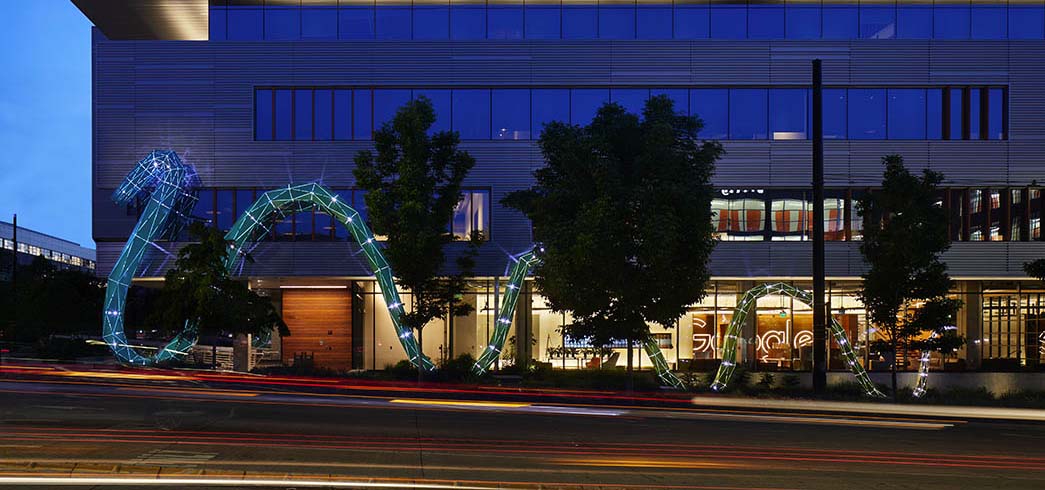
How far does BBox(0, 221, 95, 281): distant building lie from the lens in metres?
106

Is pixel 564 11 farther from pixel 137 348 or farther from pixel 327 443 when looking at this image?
pixel 327 443

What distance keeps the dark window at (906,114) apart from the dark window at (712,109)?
21.3ft

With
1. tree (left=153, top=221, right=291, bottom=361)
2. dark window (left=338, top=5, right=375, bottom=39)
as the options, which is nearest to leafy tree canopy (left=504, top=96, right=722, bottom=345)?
tree (left=153, top=221, right=291, bottom=361)

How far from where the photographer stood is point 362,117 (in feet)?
116

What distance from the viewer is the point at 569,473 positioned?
12.4m

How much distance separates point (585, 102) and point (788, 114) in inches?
315

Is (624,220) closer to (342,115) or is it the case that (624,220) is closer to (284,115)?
(342,115)

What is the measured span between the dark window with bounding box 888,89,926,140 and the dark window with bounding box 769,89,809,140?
338 cm

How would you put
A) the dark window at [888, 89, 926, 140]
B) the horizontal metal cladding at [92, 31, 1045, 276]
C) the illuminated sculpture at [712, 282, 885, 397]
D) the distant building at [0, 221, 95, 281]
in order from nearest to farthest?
the illuminated sculpture at [712, 282, 885, 397] < the horizontal metal cladding at [92, 31, 1045, 276] < the dark window at [888, 89, 926, 140] < the distant building at [0, 221, 95, 281]

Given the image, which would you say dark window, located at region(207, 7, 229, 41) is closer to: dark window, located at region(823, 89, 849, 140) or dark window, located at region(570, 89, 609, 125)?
dark window, located at region(570, 89, 609, 125)

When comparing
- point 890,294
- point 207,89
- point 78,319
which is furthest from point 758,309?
point 78,319

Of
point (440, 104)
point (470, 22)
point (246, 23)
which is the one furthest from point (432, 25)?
point (246, 23)

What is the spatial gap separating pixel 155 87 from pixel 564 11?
16.2m

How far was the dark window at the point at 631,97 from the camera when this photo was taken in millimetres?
35375
